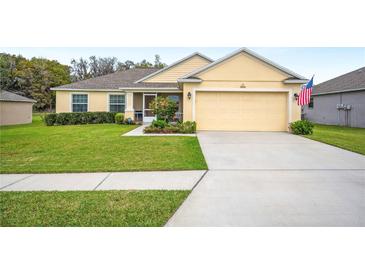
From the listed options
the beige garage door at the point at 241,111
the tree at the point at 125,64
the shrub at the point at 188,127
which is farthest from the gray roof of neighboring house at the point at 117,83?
the tree at the point at 125,64

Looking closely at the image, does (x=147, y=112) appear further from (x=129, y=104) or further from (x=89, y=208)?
(x=89, y=208)

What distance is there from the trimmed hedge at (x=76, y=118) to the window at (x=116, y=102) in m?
1.59

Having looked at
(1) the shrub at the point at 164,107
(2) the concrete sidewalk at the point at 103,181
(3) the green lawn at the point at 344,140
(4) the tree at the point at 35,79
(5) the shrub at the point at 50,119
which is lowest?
(2) the concrete sidewalk at the point at 103,181

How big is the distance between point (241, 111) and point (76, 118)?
12.6 meters

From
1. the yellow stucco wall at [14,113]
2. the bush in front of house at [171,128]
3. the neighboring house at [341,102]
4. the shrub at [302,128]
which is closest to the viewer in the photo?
the shrub at [302,128]

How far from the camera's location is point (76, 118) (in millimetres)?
19844

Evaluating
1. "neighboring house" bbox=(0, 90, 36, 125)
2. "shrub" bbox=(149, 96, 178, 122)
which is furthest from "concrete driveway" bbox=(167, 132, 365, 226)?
"neighboring house" bbox=(0, 90, 36, 125)

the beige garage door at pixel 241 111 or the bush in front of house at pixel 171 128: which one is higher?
the beige garage door at pixel 241 111

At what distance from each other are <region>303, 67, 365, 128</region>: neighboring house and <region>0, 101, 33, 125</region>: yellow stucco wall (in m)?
28.8

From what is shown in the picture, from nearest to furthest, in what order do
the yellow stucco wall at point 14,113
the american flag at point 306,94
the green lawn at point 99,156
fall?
the green lawn at point 99,156, the american flag at point 306,94, the yellow stucco wall at point 14,113

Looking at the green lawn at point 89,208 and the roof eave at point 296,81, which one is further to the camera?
the roof eave at point 296,81

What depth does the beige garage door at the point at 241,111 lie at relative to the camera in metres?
14.9

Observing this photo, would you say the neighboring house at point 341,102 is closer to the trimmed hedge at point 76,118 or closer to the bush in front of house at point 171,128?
the bush in front of house at point 171,128

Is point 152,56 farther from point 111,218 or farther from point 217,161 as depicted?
point 111,218
